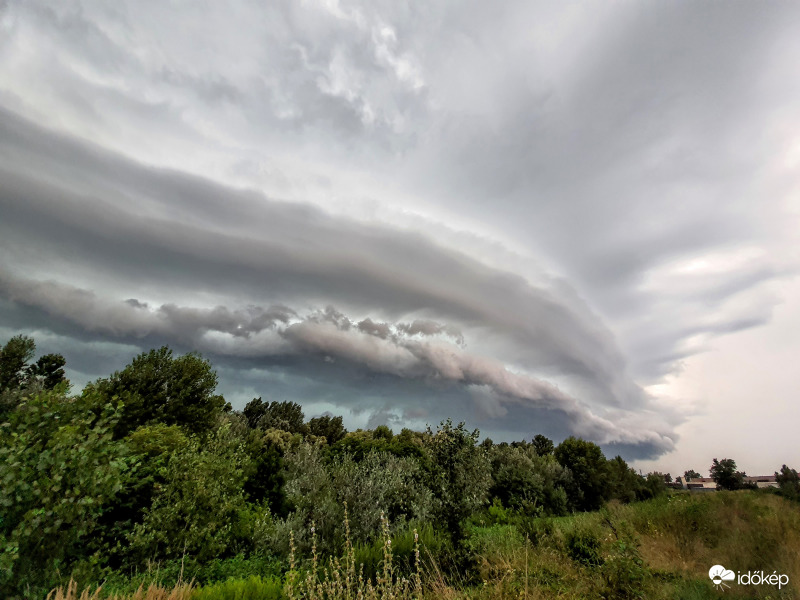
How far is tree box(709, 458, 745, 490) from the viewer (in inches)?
1919

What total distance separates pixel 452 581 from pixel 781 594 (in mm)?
Answer: 9131

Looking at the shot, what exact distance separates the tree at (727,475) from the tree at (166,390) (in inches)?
2479

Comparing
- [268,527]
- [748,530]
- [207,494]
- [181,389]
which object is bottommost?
[268,527]

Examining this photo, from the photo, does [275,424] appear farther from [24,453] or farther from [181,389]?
[24,453]

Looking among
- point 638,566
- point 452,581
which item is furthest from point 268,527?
point 638,566

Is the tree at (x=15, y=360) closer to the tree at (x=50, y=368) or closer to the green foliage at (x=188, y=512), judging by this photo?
the tree at (x=50, y=368)

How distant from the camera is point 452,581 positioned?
40.3ft

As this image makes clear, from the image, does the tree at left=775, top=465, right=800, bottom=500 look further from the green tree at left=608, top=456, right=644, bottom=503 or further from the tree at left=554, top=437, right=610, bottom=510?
the green tree at left=608, top=456, right=644, bottom=503

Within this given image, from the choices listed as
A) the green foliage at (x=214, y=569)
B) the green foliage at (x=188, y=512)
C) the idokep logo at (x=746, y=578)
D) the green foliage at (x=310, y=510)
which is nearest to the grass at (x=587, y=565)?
the idokep logo at (x=746, y=578)

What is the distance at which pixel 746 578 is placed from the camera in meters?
12.8

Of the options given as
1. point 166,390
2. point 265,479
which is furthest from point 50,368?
point 265,479

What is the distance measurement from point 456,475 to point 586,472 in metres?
51.8

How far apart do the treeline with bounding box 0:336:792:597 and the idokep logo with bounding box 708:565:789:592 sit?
7.80 metres

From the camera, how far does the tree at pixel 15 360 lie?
179ft
